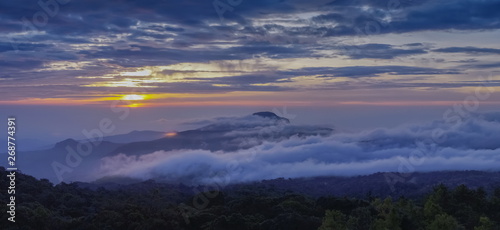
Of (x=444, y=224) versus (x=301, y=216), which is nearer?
(x=444, y=224)

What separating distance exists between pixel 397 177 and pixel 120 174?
88421 mm

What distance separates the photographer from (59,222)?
37312mm

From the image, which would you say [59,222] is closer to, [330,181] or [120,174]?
[330,181]

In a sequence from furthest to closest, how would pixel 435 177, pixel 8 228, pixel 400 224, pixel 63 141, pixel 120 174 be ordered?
pixel 63 141
pixel 120 174
pixel 435 177
pixel 8 228
pixel 400 224

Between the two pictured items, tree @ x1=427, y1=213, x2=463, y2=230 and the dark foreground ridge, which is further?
the dark foreground ridge

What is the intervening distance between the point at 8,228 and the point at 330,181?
444ft

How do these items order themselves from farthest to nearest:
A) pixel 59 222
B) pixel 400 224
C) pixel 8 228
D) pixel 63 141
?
1. pixel 63 141
2. pixel 59 222
3. pixel 8 228
4. pixel 400 224

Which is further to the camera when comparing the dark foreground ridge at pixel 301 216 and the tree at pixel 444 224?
the dark foreground ridge at pixel 301 216

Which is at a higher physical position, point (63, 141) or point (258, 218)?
point (63, 141)

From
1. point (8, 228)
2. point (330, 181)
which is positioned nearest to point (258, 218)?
point (8, 228)

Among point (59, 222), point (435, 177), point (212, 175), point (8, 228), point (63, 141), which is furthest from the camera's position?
point (63, 141)

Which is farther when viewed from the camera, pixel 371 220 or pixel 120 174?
pixel 120 174

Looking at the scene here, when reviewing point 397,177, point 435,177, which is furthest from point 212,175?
point 435,177

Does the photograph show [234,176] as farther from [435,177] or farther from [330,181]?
[435,177]
